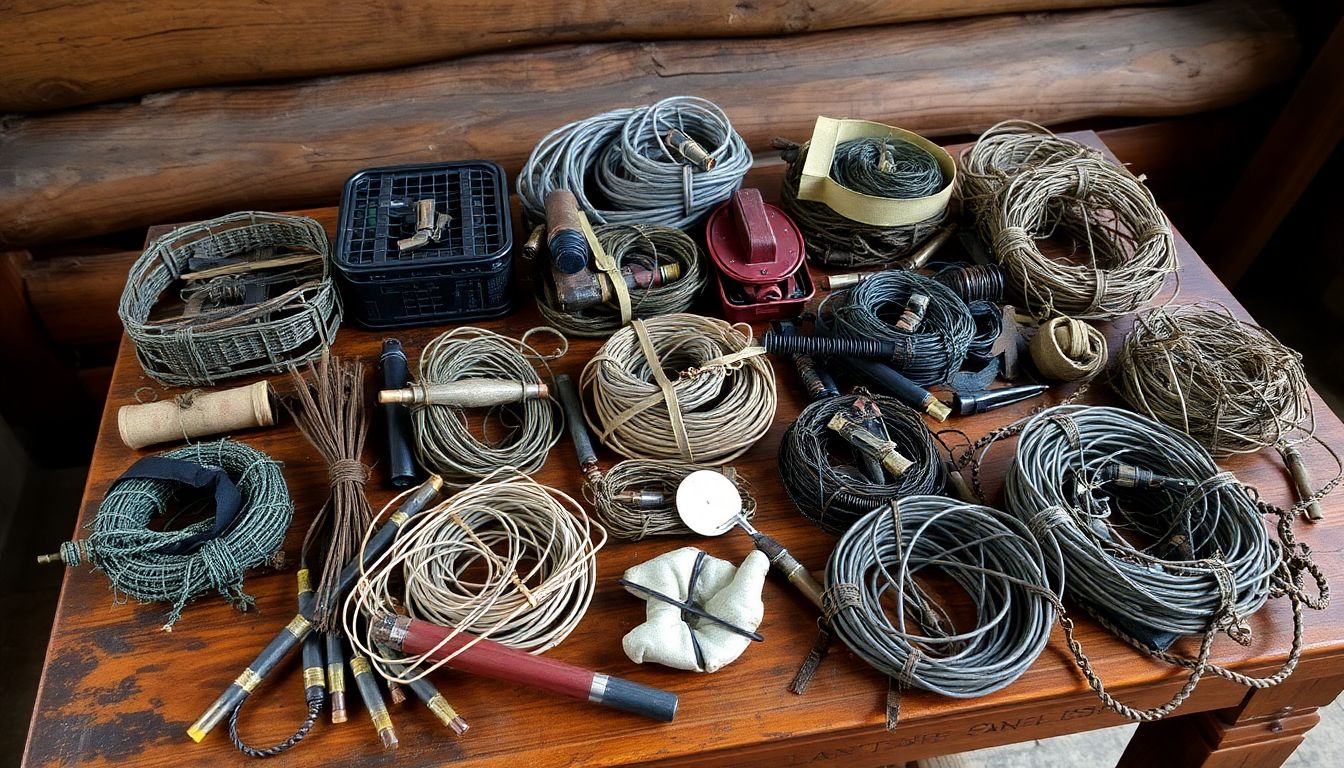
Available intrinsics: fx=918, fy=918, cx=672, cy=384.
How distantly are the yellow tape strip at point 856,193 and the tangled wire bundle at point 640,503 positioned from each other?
1.97 feet

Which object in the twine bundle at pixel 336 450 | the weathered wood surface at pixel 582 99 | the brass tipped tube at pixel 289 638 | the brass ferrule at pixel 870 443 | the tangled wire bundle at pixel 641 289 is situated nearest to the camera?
the brass tipped tube at pixel 289 638

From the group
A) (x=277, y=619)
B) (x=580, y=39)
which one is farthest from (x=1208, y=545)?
(x=580, y=39)

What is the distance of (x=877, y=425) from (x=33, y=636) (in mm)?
2293

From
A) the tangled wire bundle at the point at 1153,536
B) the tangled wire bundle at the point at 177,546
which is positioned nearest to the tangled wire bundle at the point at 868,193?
the tangled wire bundle at the point at 1153,536

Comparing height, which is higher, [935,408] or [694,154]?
[694,154]

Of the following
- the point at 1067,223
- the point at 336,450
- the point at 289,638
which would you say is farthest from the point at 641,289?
the point at 1067,223

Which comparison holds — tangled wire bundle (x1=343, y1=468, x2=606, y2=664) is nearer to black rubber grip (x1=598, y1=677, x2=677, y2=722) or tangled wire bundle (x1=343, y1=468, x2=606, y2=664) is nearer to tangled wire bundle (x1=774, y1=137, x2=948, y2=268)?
black rubber grip (x1=598, y1=677, x2=677, y2=722)

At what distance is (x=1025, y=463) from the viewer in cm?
144

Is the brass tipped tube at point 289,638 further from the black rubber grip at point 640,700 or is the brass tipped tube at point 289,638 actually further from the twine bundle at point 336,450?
the black rubber grip at point 640,700

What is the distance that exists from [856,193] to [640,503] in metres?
0.74

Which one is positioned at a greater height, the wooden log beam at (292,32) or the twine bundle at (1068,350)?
the wooden log beam at (292,32)

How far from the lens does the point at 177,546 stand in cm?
133

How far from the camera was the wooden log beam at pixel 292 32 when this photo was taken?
1993 millimetres

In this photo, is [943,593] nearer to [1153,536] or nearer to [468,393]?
[1153,536]
